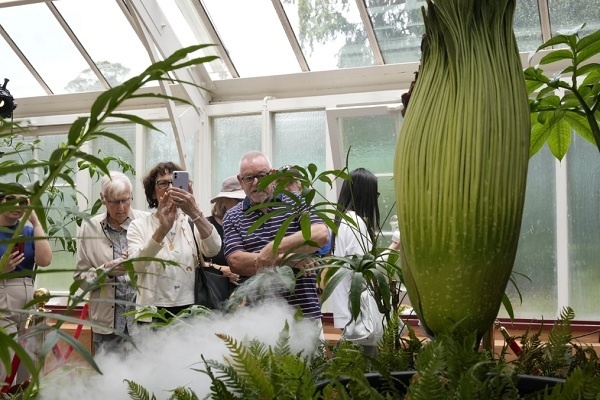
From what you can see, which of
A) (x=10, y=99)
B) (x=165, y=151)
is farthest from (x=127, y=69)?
(x=10, y=99)

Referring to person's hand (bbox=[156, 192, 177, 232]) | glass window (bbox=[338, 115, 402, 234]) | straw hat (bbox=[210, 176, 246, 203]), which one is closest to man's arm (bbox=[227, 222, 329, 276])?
person's hand (bbox=[156, 192, 177, 232])

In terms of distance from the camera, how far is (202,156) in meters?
5.97

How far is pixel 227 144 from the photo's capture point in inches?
239

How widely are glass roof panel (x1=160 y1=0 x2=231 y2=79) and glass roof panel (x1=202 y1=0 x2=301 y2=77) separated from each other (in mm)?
138

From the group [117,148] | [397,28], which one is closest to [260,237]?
[397,28]

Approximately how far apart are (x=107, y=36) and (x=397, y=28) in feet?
7.71

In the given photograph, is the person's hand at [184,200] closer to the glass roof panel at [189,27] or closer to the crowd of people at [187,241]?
the crowd of people at [187,241]

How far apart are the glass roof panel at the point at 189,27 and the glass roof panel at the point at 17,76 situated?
157 cm

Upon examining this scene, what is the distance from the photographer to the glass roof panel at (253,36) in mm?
5434

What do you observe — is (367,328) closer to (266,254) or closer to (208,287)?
(266,254)

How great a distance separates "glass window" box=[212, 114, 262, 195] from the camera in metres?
6.02

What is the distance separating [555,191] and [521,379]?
194 inches

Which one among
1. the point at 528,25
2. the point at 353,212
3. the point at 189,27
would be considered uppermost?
the point at 189,27

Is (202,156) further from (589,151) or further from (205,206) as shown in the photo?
(589,151)
